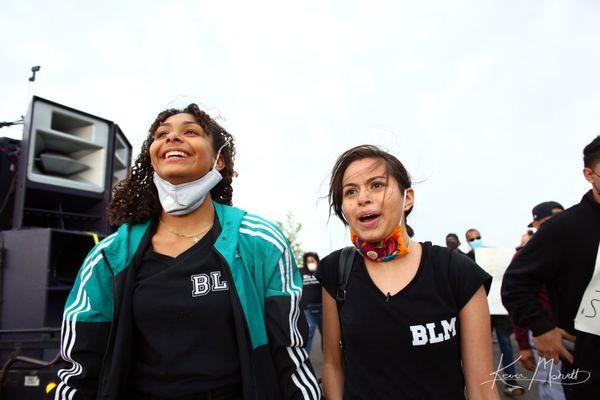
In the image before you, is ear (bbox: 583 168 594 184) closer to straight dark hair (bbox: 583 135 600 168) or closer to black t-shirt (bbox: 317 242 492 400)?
straight dark hair (bbox: 583 135 600 168)

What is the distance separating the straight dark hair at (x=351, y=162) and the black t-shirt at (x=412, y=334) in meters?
0.41

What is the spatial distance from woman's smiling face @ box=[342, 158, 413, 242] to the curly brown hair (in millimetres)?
704

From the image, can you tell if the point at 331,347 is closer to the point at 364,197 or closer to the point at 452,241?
the point at 364,197

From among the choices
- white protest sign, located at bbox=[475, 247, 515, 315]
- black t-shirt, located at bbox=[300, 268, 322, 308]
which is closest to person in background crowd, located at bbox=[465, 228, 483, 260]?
white protest sign, located at bbox=[475, 247, 515, 315]

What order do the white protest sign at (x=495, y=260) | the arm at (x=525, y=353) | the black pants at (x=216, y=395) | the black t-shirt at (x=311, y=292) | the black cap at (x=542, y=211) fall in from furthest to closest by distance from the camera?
the black t-shirt at (x=311, y=292) < the white protest sign at (x=495, y=260) < the black cap at (x=542, y=211) < the arm at (x=525, y=353) < the black pants at (x=216, y=395)

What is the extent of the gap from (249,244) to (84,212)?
18.1ft

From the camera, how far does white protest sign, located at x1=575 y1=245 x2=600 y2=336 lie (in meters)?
2.11

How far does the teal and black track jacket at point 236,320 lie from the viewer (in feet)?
5.23

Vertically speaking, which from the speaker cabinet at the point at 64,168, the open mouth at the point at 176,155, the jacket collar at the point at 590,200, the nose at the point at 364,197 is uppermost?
the speaker cabinet at the point at 64,168

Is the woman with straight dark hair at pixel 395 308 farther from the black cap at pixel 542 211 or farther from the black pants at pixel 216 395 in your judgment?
the black cap at pixel 542 211

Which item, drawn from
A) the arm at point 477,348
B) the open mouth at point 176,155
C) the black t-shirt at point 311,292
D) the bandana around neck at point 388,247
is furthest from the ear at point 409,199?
the black t-shirt at point 311,292

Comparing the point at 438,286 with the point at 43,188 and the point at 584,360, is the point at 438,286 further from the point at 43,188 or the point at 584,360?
the point at 43,188

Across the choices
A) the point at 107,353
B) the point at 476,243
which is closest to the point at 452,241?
the point at 476,243

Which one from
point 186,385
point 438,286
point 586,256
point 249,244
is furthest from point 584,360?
point 186,385
